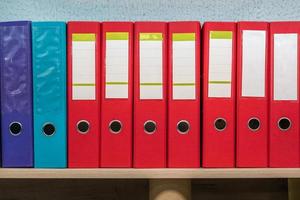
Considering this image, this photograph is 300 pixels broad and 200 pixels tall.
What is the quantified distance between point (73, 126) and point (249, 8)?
2.42 ft

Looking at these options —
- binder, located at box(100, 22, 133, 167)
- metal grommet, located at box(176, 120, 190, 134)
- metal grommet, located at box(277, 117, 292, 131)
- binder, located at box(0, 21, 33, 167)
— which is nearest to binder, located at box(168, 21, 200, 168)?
metal grommet, located at box(176, 120, 190, 134)

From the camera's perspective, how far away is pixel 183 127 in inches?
37.4

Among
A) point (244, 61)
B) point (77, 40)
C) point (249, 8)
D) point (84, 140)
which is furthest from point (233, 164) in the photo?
point (249, 8)

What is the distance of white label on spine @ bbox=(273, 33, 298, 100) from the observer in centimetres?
94

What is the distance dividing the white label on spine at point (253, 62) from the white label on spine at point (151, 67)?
20cm

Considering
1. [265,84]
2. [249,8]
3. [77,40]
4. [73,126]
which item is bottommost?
[73,126]

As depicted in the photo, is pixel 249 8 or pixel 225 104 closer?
pixel 225 104

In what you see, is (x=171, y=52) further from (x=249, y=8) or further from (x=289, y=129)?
(x=249, y=8)

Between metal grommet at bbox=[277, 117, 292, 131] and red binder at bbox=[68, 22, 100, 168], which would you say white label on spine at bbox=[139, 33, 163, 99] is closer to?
red binder at bbox=[68, 22, 100, 168]

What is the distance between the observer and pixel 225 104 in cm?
95

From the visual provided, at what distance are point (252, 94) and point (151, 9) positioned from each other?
528mm

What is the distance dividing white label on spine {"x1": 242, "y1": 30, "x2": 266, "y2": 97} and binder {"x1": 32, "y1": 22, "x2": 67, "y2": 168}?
0.44m

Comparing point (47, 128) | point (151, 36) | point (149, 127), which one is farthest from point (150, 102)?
point (47, 128)

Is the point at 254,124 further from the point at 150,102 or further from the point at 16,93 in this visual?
the point at 16,93
